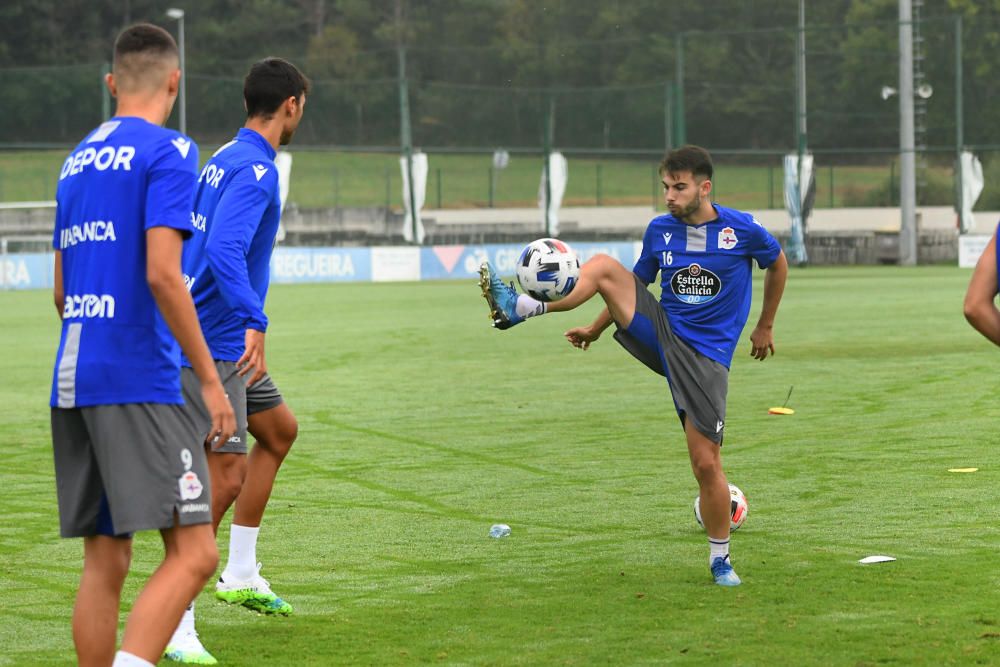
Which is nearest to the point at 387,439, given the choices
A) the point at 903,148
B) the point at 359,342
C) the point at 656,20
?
the point at 359,342

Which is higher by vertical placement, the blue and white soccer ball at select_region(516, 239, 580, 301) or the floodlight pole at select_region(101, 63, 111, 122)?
the floodlight pole at select_region(101, 63, 111, 122)

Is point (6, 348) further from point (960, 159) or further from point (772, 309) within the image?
point (960, 159)

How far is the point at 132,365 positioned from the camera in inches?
175

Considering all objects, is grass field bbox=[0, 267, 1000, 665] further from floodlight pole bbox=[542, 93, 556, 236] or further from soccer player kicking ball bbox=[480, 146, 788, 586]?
floodlight pole bbox=[542, 93, 556, 236]

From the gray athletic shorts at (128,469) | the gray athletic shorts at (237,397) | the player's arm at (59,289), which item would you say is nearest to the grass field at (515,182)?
the gray athletic shorts at (237,397)

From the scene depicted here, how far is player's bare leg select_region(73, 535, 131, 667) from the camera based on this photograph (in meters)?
4.54

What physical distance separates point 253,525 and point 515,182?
50087 millimetres

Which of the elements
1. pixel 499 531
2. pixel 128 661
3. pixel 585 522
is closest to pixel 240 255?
pixel 128 661

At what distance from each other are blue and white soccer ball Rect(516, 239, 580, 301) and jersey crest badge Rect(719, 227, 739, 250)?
66cm

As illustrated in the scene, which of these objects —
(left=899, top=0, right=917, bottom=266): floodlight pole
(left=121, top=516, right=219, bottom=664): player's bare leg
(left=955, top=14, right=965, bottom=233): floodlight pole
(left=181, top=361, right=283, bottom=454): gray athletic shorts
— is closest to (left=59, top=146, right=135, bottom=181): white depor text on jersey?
(left=181, top=361, right=283, bottom=454): gray athletic shorts

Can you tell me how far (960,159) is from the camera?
48031 mm

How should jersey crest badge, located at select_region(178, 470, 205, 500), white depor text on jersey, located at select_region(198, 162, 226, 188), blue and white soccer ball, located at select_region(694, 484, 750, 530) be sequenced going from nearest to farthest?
1. jersey crest badge, located at select_region(178, 470, 205, 500)
2. white depor text on jersey, located at select_region(198, 162, 226, 188)
3. blue and white soccer ball, located at select_region(694, 484, 750, 530)

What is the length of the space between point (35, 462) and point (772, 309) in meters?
5.42

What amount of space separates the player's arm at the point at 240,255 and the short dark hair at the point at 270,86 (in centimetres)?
40
